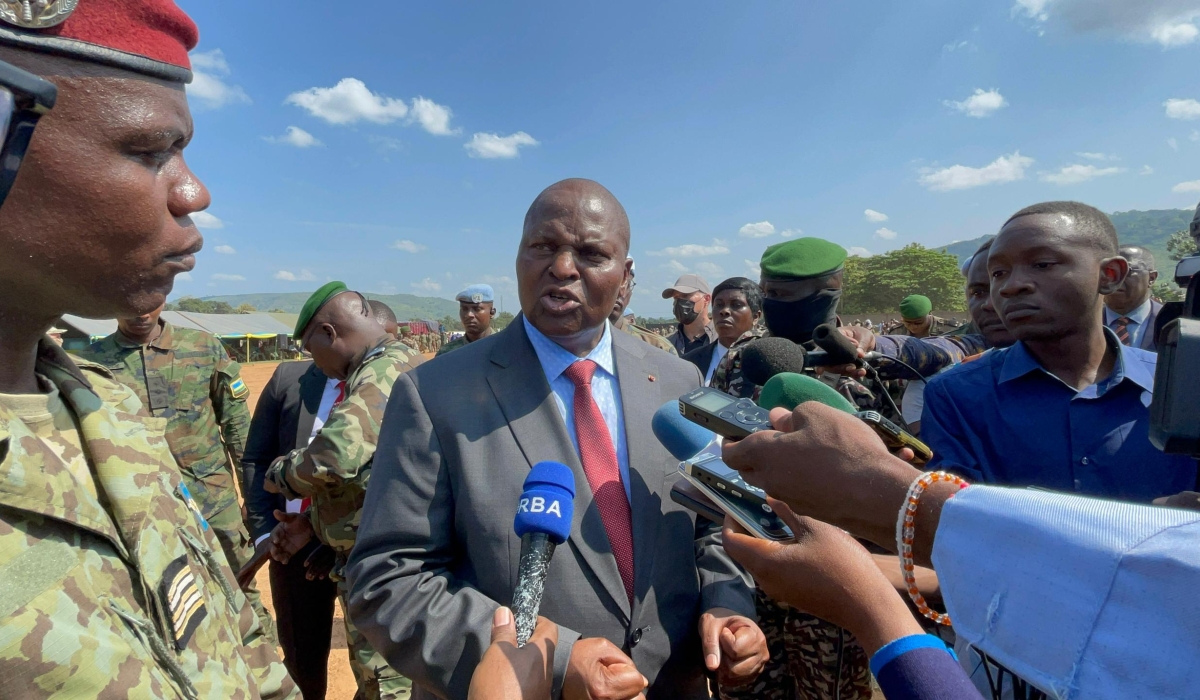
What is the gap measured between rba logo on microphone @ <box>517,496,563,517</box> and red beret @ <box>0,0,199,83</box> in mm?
1194

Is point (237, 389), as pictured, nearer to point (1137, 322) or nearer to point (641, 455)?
point (641, 455)

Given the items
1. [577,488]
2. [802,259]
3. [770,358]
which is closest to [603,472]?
[577,488]

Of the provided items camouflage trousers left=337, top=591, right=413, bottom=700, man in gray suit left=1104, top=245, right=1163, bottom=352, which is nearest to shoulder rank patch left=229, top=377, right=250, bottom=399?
camouflage trousers left=337, top=591, right=413, bottom=700

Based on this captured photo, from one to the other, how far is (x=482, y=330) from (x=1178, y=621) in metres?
8.37

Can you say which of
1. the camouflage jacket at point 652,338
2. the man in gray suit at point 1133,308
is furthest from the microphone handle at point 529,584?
the man in gray suit at point 1133,308

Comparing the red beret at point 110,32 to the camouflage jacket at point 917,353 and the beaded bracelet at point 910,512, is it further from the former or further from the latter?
the camouflage jacket at point 917,353

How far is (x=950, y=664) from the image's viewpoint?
3.82 ft

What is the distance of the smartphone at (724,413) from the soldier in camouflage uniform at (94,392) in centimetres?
120

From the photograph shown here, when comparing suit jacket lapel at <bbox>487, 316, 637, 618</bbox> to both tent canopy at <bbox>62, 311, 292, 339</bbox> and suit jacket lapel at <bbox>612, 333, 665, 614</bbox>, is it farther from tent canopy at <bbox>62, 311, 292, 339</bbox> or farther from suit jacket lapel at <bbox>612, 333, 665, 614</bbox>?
tent canopy at <bbox>62, 311, 292, 339</bbox>

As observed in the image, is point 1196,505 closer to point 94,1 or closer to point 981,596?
point 981,596

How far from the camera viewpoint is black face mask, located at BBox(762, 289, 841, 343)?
10.4 feet

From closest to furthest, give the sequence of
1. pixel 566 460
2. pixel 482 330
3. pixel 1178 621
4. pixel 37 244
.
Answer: pixel 1178 621
pixel 37 244
pixel 566 460
pixel 482 330

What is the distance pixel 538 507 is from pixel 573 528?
0.49 meters

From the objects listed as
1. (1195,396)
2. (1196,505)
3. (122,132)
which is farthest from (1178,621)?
(122,132)
